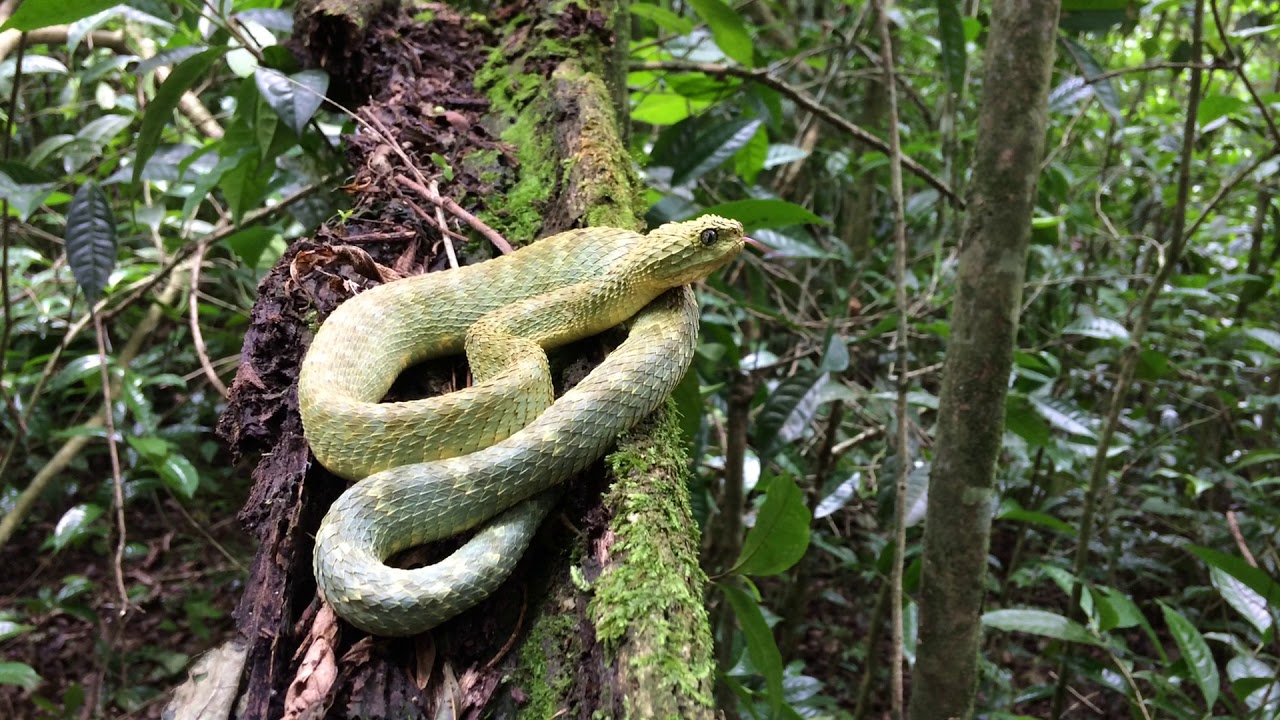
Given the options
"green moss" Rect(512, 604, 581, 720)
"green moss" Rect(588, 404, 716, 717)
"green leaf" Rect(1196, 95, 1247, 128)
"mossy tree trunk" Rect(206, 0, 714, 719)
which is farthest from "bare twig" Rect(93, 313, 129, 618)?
"green leaf" Rect(1196, 95, 1247, 128)

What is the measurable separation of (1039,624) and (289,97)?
140 inches

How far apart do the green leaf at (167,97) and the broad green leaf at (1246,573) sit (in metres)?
4.18

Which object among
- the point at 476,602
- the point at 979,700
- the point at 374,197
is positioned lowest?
the point at 979,700

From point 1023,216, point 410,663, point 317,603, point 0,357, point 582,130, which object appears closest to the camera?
point 410,663

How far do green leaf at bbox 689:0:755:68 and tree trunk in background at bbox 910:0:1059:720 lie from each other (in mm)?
1057

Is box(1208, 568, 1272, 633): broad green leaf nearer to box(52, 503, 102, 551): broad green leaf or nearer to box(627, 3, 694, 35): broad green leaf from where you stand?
box(627, 3, 694, 35): broad green leaf

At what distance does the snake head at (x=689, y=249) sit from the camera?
83.2 inches

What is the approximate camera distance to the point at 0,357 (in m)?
3.25

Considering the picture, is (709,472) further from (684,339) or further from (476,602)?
(476,602)

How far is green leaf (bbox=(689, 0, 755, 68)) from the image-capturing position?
314 centimetres

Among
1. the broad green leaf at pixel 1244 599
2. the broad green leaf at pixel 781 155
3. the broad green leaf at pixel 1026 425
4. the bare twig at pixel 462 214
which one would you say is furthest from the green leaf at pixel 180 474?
the broad green leaf at pixel 1244 599

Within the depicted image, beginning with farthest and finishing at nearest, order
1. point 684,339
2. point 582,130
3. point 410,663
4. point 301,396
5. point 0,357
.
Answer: point 0,357 → point 582,130 → point 684,339 → point 301,396 → point 410,663

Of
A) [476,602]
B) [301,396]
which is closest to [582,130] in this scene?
[301,396]

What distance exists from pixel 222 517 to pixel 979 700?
6.29 m
